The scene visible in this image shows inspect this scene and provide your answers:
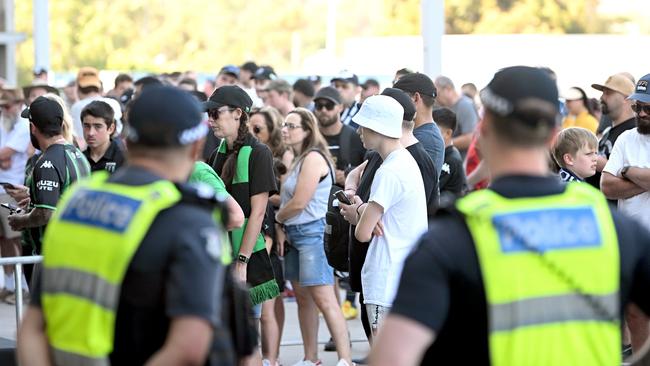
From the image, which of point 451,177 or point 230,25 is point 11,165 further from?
point 230,25

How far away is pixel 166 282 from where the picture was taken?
315 centimetres

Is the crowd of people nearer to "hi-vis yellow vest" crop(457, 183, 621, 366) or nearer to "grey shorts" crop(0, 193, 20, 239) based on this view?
"hi-vis yellow vest" crop(457, 183, 621, 366)

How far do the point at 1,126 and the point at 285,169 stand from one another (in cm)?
396

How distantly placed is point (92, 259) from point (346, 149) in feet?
23.2

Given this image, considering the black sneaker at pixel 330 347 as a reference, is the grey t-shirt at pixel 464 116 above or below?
above

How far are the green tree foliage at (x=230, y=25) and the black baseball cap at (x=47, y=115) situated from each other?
50.3 meters

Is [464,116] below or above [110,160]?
below

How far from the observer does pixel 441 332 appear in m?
3.00

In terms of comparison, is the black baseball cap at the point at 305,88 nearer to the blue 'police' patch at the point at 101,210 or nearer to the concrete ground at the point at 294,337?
the concrete ground at the point at 294,337

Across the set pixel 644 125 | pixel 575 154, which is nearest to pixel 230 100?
pixel 575 154

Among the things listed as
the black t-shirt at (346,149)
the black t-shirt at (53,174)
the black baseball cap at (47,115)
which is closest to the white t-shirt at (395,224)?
the black t-shirt at (53,174)

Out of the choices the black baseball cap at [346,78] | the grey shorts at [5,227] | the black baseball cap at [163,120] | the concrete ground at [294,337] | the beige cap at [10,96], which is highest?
the black baseball cap at [163,120]

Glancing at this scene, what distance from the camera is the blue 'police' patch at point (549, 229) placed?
2973mm

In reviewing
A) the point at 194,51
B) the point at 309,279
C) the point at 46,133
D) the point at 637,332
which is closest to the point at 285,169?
the point at 309,279
